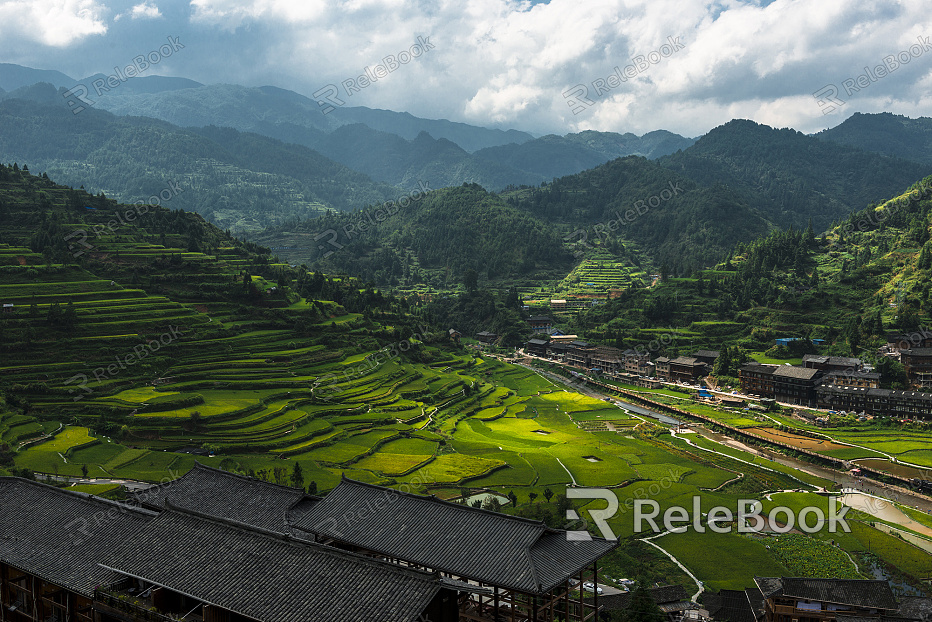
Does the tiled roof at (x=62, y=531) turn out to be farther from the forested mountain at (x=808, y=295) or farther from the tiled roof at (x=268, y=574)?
the forested mountain at (x=808, y=295)

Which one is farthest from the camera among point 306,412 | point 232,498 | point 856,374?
point 856,374

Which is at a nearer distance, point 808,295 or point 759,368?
point 759,368

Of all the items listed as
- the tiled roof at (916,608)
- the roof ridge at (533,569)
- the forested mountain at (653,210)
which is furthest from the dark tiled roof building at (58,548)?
the forested mountain at (653,210)

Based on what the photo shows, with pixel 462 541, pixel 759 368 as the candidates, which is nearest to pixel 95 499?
pixel 462 541

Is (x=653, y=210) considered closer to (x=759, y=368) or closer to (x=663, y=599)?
(x=759, y=368)

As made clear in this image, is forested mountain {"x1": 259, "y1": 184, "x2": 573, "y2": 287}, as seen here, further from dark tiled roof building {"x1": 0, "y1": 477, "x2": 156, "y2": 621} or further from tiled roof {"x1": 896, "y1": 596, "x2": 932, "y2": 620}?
dark tiled roof building {"x1": 0, "y1": 477, "x2": 156, "y2": 621}

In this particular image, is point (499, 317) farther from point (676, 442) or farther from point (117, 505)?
point (117, 505)

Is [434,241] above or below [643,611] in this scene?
above
